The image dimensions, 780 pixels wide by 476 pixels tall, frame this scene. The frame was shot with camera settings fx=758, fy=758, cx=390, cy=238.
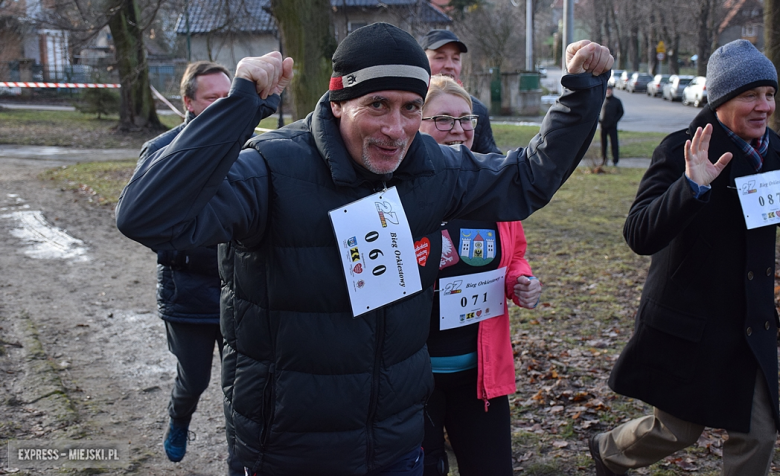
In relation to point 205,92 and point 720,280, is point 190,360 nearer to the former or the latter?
point 205,92

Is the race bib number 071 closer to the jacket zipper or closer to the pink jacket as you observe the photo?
the jacket zipper

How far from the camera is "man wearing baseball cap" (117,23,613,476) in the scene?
2246 mm

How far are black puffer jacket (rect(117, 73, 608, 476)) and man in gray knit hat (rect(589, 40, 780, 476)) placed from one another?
1.08m

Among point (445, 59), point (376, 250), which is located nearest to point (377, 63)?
point (376, 250)

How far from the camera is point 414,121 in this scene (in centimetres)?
238

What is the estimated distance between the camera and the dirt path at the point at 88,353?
4.45 meters

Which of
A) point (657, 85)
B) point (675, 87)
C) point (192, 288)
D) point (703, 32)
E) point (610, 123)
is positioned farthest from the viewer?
point (657, 85)

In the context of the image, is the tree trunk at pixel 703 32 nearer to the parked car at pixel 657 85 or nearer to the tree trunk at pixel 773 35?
the parked car at pixel 657 85

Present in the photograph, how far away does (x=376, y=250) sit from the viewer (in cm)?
237

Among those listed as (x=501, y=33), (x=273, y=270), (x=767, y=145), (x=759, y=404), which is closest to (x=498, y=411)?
(x=759, y=404)

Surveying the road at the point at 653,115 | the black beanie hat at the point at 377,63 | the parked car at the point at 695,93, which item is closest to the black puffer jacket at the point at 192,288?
the black beanie hat at the point at 377,63

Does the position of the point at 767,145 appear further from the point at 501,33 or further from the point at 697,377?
the point at 501,33

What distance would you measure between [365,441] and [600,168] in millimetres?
14987

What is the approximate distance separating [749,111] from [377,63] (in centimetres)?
198
